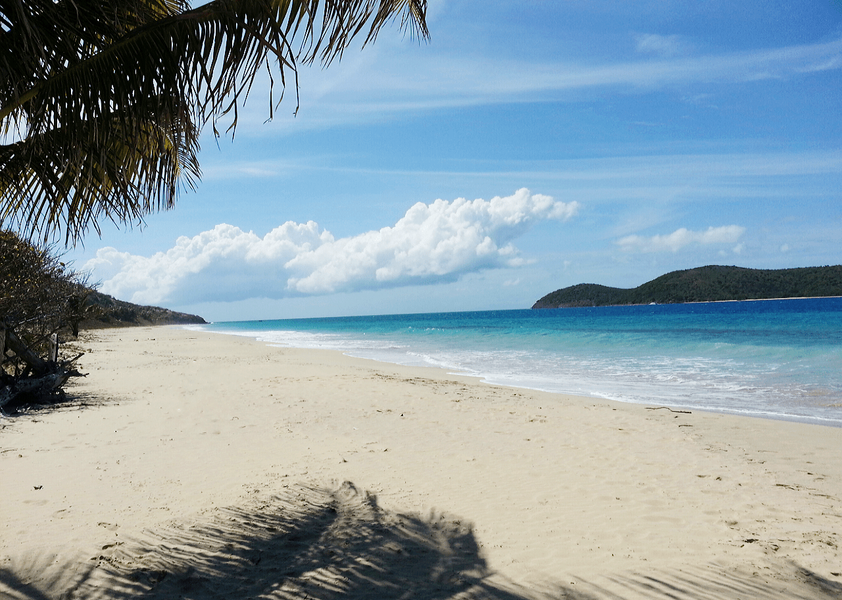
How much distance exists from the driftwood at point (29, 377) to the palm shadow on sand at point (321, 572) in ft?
19.7

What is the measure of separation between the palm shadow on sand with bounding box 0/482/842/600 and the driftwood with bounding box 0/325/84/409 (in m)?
6.01

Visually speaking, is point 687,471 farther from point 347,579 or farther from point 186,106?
point 186,106

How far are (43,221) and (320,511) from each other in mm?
3048

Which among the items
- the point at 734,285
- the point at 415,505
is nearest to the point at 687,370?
the point at 415,505

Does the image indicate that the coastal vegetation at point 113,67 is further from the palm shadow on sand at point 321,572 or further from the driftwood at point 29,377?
the driftwood at point 29,377

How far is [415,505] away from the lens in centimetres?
454

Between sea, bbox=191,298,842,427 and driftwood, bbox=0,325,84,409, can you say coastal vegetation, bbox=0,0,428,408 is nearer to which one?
driftwood, bbox=0,325,84,409

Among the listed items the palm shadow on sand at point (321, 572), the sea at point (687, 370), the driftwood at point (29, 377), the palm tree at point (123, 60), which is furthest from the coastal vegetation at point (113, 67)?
the sea at point (687, 370)

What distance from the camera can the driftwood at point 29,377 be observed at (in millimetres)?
8242

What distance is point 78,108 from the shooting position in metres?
3.29

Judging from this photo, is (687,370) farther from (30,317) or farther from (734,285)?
(734,285)

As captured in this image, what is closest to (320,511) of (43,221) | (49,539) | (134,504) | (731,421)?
(134,504)

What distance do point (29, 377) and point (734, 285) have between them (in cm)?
10639

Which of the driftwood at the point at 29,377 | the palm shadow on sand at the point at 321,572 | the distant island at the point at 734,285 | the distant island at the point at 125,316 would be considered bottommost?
the palm shadow on sand at the point at 321,572
